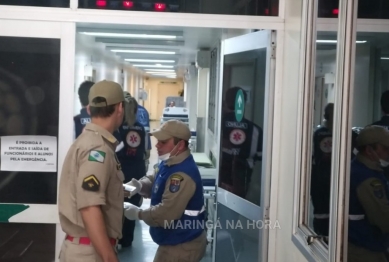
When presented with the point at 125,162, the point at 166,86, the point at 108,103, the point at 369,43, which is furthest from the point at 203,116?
the point at 166,86

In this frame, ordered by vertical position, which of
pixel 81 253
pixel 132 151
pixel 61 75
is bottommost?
pixel 81 253

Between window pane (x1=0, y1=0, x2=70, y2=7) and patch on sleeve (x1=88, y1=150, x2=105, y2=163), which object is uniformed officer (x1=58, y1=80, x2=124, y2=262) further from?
window pane (x1=0, y1=0, x2=70, y2=7)

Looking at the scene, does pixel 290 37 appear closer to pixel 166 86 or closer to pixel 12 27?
pixel 12 27

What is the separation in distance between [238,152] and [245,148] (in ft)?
0.36

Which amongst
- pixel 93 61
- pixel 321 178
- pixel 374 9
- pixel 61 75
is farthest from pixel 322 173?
pixel 93 61

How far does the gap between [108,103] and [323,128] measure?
3.38ft

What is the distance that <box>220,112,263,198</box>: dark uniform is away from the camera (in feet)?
11.4

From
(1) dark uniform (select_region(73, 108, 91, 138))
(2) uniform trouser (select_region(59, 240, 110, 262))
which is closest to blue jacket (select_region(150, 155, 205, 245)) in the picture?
(2) uniform trouser (select_region(59, 240, 110, 262))

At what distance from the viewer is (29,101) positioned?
3010 mm

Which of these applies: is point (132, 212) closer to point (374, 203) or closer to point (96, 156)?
point (96, 156)

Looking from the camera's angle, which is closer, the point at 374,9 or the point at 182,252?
the point at 374,9

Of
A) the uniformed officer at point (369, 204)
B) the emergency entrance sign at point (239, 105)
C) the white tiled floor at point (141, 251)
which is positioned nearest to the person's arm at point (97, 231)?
the uniformed officer at point (369, 204)

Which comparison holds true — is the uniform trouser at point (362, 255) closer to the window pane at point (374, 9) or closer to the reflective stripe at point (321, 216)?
the reflective stripe at point (321, 216)

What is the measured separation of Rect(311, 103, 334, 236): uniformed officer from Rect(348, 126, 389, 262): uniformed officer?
0.13 meters
